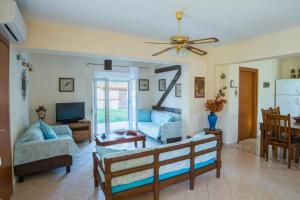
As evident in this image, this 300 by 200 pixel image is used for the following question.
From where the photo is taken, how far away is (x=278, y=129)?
3.46 m

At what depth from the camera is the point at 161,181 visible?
2314 mm

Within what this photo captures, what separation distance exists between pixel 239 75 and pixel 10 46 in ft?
16.2

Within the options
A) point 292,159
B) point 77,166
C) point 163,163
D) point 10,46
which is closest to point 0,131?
point 10,46

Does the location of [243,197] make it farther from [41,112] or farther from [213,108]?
[41,112]

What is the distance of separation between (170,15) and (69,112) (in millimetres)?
3896

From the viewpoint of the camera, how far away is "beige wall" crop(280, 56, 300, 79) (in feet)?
19.5

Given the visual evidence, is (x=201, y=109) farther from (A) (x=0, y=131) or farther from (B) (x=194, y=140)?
(A) (x=0, y=131)

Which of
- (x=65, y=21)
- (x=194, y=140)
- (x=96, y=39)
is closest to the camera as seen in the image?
(x=194, y=140)

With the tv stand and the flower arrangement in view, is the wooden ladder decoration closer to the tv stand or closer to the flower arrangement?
the flower arrangement

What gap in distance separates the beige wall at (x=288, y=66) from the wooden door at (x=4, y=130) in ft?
23.7

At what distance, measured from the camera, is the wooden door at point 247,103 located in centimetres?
511

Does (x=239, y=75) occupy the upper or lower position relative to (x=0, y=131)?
upper

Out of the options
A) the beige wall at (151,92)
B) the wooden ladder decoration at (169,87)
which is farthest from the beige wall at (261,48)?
the beige wall at (151,92)

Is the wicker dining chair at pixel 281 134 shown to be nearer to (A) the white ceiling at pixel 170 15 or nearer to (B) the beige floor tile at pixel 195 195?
(A) the white ceiling at pixel 170 15
